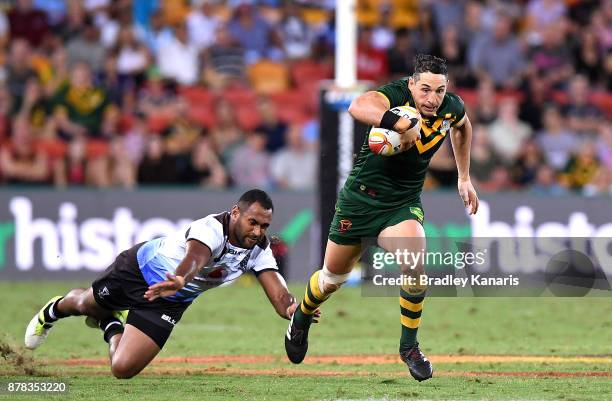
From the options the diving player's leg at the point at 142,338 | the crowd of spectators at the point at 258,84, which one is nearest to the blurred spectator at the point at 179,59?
the crowd of spectators at the point at 258,84

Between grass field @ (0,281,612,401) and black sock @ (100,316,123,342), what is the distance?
33cm

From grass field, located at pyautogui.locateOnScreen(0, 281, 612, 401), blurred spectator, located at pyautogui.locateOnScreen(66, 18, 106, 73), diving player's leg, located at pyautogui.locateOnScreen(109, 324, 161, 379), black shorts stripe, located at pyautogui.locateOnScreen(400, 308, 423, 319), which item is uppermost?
blurred spectator, located at pyautogui.locateOnScreen(66, 18, 106, 73)

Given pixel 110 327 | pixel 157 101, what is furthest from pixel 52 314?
pixel 157 101

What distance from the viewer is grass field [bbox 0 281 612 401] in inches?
364

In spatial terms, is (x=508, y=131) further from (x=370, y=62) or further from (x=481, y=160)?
(x=370, y=62)

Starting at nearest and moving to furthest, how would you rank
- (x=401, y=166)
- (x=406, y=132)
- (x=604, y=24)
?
(x=406, y=132)
(x=401, y=166)
(x=604, y=24)

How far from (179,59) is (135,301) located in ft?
37.7

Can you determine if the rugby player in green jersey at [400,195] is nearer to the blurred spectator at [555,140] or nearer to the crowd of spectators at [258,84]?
the crowd of spectators at [258,84]

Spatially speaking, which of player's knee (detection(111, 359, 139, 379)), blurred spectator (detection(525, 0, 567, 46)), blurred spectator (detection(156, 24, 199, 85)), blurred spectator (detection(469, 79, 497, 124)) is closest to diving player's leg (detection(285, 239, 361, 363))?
player's knee (detection(111, 359, 139, 379))

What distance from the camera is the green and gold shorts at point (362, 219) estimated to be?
31.4 feet

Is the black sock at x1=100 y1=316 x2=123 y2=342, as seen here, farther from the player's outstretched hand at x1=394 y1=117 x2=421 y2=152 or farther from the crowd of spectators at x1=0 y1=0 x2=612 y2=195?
the crowd of spectators at x1=0 y1=0 x2=612 y2=195

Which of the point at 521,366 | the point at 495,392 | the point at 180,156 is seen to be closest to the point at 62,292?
the point at 180,156

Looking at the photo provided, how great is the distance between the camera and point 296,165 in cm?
1945

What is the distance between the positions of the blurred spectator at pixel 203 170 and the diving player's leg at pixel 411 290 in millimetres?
9671
